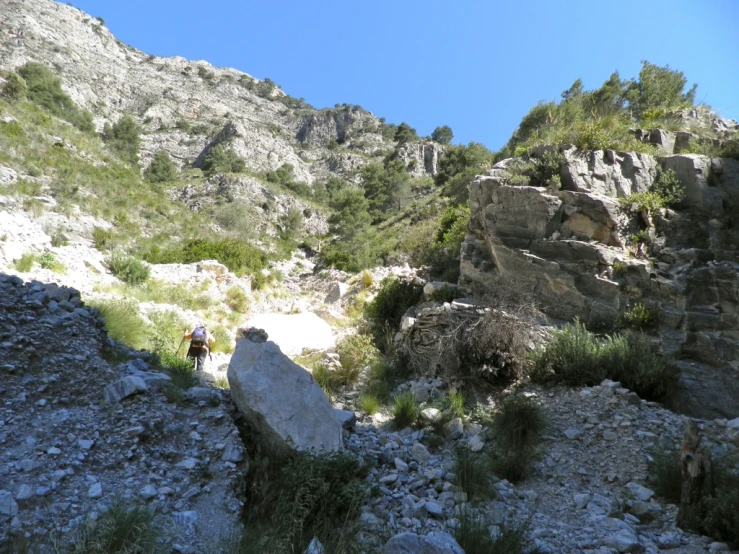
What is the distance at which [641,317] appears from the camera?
7109 mm

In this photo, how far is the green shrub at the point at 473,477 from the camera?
4.09 meters

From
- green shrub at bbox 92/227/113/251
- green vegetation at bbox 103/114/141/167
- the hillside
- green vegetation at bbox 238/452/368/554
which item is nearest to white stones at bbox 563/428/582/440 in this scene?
the hillside

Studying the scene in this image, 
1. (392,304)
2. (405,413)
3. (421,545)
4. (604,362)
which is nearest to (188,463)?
(421,545)

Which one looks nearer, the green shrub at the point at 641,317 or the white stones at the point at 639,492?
the white stones at the point at 639,492

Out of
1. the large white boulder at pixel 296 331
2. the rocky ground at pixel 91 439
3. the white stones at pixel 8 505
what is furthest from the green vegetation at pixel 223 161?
the white stones at pixel 8 505

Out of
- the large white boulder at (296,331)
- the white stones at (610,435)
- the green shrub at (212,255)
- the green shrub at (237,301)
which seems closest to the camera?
the white stones at (610,435)

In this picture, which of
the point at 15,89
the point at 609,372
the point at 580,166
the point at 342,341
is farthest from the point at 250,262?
the point at 15,89

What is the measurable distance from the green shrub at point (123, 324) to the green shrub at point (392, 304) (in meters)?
5.21

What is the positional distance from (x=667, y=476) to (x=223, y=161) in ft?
146

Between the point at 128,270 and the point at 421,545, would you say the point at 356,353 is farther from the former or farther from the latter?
the point at 128,270

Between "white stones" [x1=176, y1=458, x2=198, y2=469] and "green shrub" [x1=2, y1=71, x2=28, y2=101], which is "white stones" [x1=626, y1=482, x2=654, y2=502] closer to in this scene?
"white stones" [x1=176, y1=458, x2=198, y2=469]

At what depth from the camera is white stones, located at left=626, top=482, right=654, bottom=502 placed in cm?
407

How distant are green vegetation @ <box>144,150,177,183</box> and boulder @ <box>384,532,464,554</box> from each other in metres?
39.3

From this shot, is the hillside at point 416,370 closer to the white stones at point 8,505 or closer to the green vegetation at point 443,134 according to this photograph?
the white stones at point 8,505
